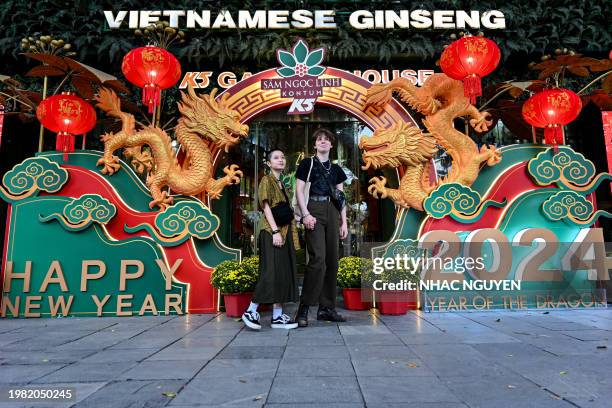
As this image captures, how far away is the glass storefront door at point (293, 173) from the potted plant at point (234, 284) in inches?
127

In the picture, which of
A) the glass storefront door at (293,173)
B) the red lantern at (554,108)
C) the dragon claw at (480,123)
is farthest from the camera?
the glass storefront door at (293,173)

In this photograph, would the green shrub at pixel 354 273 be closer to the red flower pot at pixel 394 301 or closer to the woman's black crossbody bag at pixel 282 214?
the red flower pot at pixel 394 301

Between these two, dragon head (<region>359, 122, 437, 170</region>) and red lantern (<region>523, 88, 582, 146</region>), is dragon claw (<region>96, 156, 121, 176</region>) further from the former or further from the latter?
red lantern (<region>523, 88, 582, 146</region>)

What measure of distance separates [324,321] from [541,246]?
315 centimetres

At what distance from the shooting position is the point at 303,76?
18.5ft

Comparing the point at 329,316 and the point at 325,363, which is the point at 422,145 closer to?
the point at 329,316

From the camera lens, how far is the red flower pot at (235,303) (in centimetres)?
466

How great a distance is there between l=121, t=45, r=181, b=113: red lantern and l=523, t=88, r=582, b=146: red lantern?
484cm

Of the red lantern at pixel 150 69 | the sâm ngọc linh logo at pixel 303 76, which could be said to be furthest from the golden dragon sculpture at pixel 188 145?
the sâm ngọc linh logo at pixel 303 76

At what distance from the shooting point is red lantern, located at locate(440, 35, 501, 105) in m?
4.75

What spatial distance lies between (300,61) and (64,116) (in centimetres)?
325

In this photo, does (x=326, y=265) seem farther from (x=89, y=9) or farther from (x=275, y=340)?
(x=89, y=9)

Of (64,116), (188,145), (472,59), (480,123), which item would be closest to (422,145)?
(480,123)

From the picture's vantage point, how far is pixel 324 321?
4211mm
